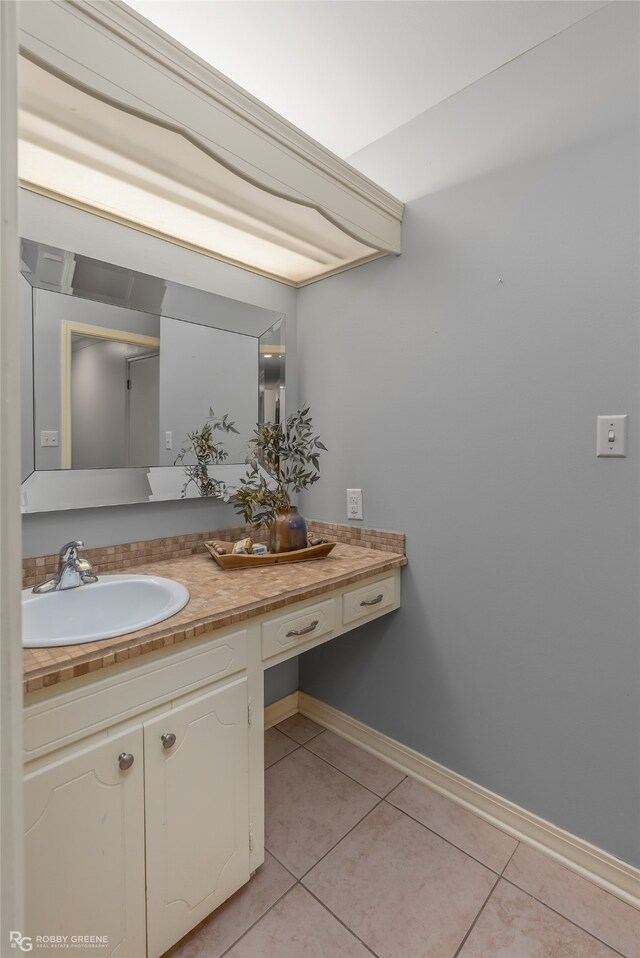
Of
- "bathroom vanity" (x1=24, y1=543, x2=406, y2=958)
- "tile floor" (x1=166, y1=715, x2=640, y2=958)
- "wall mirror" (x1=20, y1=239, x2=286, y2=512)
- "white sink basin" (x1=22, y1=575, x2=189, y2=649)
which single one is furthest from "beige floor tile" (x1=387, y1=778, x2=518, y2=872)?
"wall mirror" (x1=20, y1=239, x2=286, y2=512)

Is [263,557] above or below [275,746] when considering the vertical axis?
above

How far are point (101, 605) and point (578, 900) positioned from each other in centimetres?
156

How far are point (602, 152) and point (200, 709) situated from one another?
71.6 inches

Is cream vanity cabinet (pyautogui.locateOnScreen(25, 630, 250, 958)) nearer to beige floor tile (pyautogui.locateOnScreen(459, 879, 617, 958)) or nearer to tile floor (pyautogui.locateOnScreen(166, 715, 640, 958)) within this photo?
tile floor (pyautogui.locateOnScreen(166, 715, 640, 958))

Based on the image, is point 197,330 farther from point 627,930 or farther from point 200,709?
point 627,930

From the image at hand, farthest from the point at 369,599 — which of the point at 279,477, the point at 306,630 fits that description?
the point at 279,477

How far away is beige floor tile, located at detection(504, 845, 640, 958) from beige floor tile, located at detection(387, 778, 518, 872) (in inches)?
1.9

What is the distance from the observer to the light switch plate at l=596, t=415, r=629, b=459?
125 cm

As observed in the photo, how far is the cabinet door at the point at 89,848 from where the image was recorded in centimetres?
87

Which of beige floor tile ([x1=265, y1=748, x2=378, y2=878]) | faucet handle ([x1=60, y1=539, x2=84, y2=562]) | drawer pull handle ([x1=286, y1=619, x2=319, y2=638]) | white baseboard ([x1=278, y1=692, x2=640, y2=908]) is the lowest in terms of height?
beige floor tile ([x1=265, y1=748, x2=378, y2=878])

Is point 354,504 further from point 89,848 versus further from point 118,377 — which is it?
point 89,848

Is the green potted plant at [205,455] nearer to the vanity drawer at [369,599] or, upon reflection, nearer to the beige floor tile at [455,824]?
the vanity drawer at [369,599]

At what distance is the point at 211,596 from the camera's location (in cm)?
127

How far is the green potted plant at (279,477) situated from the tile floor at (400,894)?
3.07 ft
